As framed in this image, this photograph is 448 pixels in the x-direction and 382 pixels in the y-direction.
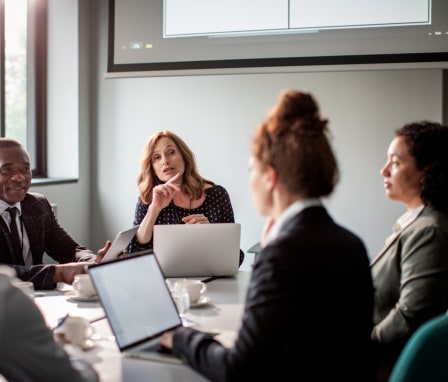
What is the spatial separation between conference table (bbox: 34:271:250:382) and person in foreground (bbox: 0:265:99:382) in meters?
0.25

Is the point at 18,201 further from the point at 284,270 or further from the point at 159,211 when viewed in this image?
the point at 284,270

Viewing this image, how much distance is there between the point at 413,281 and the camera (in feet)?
6.26

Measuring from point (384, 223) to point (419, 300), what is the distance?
2.08 meters

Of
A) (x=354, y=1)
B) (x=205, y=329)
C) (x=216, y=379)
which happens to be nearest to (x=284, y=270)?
(x=216, y=379)

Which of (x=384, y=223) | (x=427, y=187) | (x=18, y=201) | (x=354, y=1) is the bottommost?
(x=384, y=223)

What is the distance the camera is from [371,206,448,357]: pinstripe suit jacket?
1.88m

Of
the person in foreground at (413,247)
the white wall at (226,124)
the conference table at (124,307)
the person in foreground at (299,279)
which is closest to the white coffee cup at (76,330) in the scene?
the conference table at (124,307)

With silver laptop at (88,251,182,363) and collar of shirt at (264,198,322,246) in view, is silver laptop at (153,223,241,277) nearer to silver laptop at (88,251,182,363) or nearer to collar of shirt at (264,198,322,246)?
silver laptop at (88,251,182,363)

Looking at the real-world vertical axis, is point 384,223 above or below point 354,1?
below

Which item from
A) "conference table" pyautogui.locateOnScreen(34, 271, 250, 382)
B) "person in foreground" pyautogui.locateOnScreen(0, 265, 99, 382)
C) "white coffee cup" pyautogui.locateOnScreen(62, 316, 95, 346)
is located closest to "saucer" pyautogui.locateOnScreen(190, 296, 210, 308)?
"conference table" pyautogui.locateOnScreen(34, 271, 250, 382)

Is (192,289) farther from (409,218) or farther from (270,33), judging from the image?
(270,33)

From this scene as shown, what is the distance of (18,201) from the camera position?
274 centimetres

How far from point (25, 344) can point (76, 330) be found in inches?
18.5

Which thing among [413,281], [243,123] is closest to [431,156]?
[413,281]
